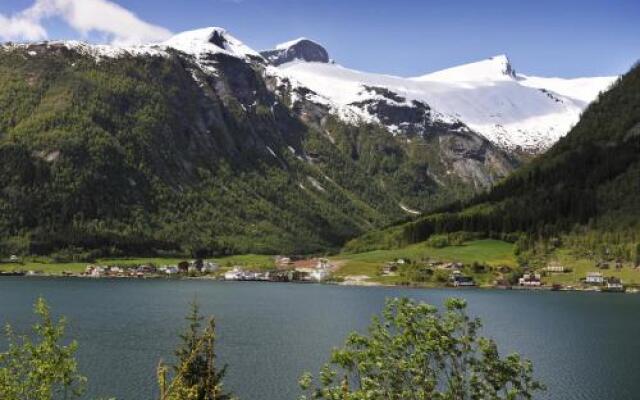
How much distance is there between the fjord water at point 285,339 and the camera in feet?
302

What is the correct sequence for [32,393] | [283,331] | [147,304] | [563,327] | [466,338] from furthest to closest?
[147,304], [563,327], [283,331], [466,338], [32,393]

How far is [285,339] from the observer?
13012 centimetres

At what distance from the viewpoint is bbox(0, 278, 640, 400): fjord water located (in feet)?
302

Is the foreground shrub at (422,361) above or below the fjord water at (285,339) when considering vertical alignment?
above

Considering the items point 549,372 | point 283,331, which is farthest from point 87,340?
point 549,372

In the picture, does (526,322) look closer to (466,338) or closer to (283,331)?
(283,331)

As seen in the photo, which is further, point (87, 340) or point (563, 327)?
point (563, 327)

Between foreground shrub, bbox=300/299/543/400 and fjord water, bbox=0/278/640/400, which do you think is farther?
fjord water, bbox=0/278/640/400

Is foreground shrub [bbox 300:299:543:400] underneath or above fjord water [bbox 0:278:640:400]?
above

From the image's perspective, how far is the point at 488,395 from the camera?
39406mm

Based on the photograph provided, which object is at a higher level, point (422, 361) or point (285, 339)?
point (422, 361)

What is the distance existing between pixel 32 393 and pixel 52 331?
8.53 ft

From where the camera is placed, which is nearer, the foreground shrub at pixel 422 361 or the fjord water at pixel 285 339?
the foreground shrub at pixel 422 361

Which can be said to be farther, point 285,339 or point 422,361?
point 285,339
